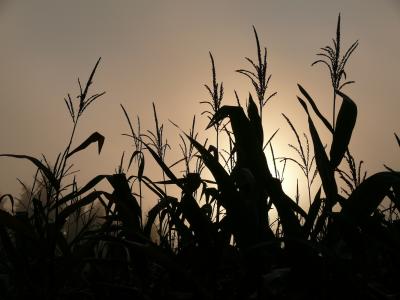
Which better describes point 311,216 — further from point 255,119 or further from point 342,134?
point 255,119

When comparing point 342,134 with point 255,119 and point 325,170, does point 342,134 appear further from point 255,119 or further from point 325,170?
point 255,119

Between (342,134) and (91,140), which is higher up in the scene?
(91,140)

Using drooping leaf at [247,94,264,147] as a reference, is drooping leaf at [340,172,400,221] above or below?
below

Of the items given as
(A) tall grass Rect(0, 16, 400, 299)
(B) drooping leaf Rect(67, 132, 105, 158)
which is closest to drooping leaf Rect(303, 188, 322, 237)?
(A) tall grass Rect(0, 16, 400, 299)

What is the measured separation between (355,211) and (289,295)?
1.15ft

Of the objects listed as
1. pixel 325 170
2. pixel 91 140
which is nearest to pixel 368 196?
pixel 325 170

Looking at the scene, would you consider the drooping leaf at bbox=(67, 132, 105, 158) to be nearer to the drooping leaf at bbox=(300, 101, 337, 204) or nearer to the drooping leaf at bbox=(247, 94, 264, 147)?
the drooping leaf at bbox=(247, 94, 264, 147)

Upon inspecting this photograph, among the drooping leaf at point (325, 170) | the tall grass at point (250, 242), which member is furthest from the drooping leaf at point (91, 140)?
the drooping leaf at point (325, 170)

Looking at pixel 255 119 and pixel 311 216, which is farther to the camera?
pixel 255 119

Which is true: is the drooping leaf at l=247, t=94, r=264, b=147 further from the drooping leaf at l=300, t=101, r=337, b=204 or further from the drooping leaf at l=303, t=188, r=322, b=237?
the drooping leaf at l=303, t=188, r=322, b=237

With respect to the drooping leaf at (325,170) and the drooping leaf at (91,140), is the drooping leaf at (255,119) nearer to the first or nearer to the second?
the drooping leaf at (325,170)

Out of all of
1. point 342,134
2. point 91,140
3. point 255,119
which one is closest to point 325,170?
point 342,134

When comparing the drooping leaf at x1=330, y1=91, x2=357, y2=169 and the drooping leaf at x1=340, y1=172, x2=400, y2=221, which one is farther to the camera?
the drooping leaf at x1=330, y1=91, x2=357, y2=169

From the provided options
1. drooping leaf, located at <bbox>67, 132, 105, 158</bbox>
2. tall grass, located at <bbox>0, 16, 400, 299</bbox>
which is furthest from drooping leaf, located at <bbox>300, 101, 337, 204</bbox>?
drooping leaf, located at <bbox>67, 132, 105, 158</bbox>
